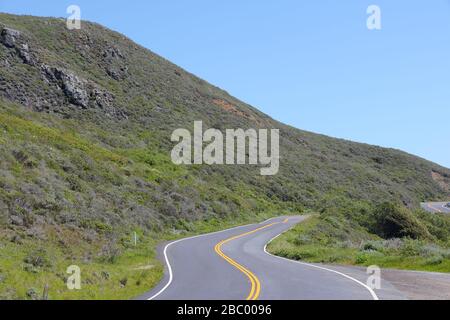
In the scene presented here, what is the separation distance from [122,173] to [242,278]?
1022 inches

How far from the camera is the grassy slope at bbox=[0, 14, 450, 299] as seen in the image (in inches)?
846

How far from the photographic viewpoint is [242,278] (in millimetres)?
17828

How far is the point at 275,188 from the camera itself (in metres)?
65.2

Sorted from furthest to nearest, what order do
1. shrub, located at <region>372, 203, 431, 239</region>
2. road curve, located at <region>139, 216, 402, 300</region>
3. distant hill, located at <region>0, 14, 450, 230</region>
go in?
shrub, located at <region>372, 203, 431, 239</region>, distant hill, located at <region>0, 14, 450, 230</region>, road curve, located at <region>139, 216, 402, 300</region>

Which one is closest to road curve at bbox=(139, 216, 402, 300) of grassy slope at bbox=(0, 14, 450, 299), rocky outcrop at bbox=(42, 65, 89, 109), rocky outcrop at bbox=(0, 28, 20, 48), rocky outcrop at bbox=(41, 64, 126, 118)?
grassy slope at bbox=(0, 14, 450, 299)

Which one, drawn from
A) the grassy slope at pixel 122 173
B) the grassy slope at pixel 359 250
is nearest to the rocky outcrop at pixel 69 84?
the grassy slope at pixel 122 173

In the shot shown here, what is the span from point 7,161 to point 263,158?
5140 centimetres

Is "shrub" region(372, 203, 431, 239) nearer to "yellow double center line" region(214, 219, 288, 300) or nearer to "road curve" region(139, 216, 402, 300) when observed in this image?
"yellow double center line" region(214, 219, 288, 300)

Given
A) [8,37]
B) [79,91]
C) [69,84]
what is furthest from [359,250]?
[8,37]

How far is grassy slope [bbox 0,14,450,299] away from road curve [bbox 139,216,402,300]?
157 centimetres

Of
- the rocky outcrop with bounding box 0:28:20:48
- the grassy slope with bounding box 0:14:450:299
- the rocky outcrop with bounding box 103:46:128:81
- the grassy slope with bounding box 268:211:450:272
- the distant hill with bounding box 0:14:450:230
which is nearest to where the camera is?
the grassy slope with bounding box 0:14:450:299

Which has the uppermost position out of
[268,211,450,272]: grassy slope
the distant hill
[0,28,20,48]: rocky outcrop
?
[0,28,20,48]: rocky outcrop

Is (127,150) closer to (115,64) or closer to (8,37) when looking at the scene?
(8,37)

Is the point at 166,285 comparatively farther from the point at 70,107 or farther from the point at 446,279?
the point at 70,107
